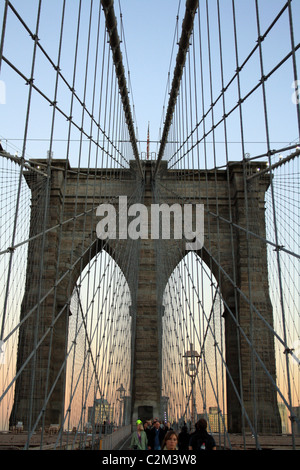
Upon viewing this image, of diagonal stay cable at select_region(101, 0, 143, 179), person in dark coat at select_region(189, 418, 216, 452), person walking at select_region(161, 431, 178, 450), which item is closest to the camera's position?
person walking at select_region(161, 431, 178, 450)

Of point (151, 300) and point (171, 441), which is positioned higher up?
point (151, 300)

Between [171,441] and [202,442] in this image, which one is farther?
[202,442]

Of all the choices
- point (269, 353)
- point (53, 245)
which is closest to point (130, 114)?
point (53, 245)

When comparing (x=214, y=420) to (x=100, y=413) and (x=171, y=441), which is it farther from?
(x=171, y=441)

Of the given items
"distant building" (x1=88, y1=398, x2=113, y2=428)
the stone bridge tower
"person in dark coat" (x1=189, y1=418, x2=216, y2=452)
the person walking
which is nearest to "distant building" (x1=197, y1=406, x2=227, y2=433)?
the stone bridge tower

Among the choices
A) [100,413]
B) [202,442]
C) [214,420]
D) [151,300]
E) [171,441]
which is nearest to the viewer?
[171,441]

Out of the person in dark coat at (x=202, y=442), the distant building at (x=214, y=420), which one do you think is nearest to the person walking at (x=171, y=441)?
the person in dark coat at (x=202, y=442)

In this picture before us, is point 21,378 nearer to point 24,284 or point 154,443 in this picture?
point 24,284

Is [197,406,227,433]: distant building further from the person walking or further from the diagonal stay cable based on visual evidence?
the diagonal stay cable

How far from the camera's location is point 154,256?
18.4 m

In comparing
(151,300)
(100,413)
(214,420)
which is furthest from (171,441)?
(151,300)

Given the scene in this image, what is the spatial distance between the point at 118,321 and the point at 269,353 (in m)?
5.15

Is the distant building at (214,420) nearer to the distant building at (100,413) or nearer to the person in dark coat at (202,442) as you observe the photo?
the distant building at (100,413)

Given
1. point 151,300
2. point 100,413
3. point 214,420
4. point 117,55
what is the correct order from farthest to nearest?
point 151,300 → point 214,420 → point 117,55 → point 100,413
